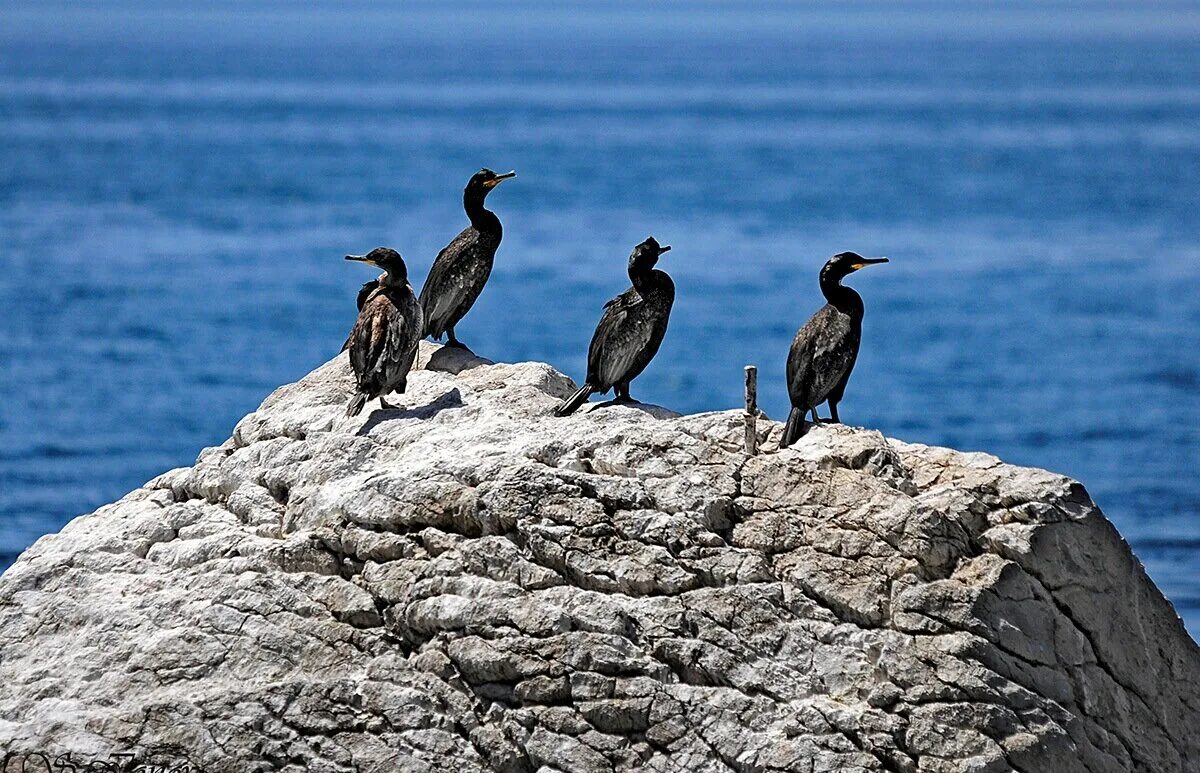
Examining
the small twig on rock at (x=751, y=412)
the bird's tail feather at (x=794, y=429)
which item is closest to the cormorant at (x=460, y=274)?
the small twig on rock at (x=751, y=412)

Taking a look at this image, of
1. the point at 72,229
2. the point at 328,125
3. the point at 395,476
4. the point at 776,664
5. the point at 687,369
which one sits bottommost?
the point at 776,664

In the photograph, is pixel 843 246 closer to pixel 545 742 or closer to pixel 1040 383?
pixel 1040 383

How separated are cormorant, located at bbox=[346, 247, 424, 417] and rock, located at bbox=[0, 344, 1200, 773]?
0.71 m

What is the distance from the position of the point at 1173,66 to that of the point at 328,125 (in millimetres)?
112993

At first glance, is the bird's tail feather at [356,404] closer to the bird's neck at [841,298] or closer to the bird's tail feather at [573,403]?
the bird's tail feather at [573,403]

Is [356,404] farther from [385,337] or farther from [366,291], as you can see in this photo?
[366,291]

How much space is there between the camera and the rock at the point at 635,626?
9.77 metres

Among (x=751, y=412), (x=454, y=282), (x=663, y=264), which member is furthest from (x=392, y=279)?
(x=663, y=264)

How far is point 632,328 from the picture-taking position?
38.9 feet

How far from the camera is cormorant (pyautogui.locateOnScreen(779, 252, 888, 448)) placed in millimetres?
11469

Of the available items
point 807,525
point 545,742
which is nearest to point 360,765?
point 545,742

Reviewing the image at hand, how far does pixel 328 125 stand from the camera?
117312mm

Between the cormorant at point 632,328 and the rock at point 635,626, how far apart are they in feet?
2.80

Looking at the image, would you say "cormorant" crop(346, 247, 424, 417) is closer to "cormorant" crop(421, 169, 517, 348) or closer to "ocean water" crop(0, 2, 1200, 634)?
"cormorant" crop(421, 169, 517, 348)
